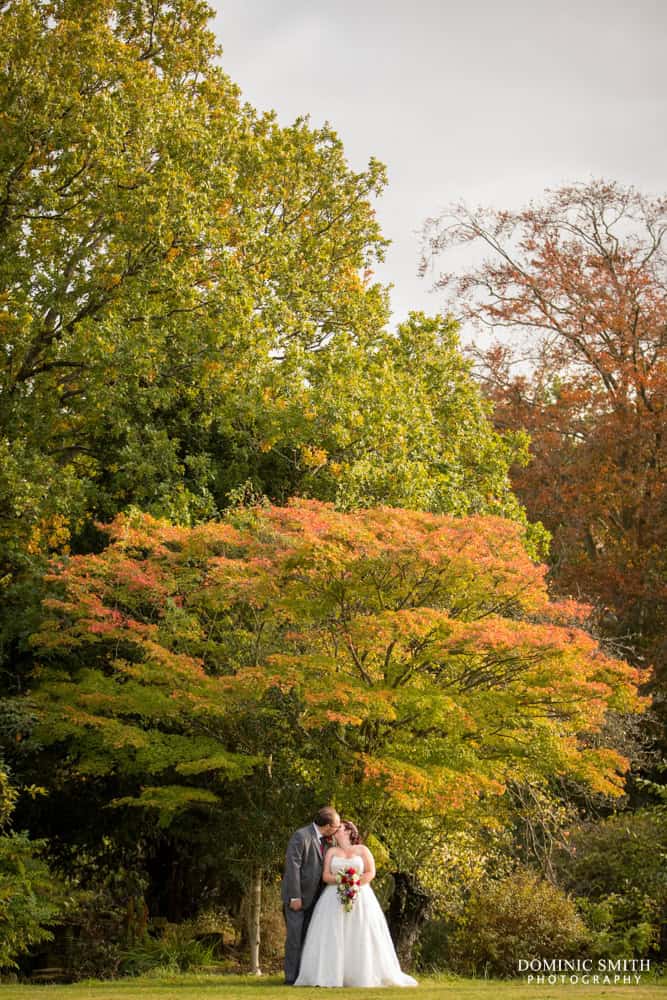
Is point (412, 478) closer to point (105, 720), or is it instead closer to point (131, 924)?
point (105, 720)

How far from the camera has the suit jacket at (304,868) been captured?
938 centimetres

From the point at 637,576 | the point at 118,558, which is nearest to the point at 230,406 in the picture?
the point at 118,558

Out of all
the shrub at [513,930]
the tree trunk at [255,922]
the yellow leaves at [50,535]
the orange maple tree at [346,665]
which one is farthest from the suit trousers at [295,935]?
the yellow leaves at [50,535]

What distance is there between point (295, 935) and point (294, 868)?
0.65 metres

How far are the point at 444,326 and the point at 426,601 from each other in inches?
367

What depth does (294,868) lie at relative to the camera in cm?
936

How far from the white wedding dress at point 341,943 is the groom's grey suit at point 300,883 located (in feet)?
0.66

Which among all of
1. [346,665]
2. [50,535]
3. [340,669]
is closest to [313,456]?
[50,535]

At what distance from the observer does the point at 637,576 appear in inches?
867

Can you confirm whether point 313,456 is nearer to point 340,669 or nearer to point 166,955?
point 340,669

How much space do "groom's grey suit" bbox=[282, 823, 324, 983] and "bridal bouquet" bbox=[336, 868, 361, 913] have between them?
1.27 ft

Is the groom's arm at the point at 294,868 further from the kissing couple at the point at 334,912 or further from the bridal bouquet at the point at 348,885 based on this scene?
the bridal bouquet at the point at 348,885

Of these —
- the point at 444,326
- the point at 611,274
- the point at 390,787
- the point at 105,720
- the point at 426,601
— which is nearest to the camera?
the point at 390,787

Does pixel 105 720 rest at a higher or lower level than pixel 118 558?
lower
